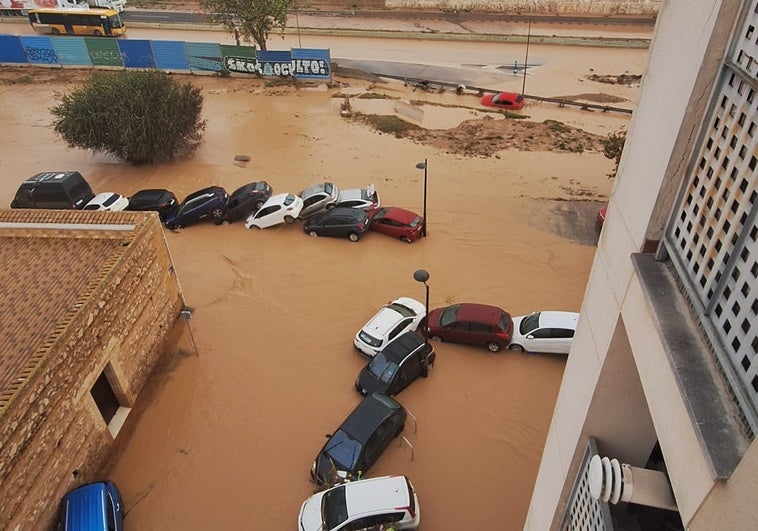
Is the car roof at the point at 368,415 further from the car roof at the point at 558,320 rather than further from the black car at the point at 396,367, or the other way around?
the car roof at the point at 558,320

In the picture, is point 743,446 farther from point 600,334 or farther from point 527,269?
point 527,269

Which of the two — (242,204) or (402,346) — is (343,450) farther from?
(242,204)

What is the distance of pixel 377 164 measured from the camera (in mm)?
24547

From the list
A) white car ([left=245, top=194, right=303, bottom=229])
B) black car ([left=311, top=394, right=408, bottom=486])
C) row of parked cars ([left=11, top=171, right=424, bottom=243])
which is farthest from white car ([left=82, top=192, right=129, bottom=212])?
black car ([left=311, top=394, right=408, bottom=486])

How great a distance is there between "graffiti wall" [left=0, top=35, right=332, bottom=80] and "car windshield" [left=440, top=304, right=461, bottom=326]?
2663 cm

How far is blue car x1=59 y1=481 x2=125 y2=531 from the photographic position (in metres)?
9.72

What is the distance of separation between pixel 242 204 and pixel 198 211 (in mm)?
1671

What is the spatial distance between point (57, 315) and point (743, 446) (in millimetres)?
12460

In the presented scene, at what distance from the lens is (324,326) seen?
1517 centimetres

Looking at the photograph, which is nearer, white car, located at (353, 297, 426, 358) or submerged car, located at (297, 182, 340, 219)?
white car, located at (353, 297, 426, 358)

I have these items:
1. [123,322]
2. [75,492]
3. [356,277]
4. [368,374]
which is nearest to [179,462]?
[75,492]

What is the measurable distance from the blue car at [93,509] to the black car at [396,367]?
5.76 metres

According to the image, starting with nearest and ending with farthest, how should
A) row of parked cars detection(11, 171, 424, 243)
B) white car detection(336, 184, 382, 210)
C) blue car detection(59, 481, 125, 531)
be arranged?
blue car detection(59, 481, 125, 531) → row of parked cars detection(11, 171, 424, 243) → white car detection(336, 184, 382, 210)

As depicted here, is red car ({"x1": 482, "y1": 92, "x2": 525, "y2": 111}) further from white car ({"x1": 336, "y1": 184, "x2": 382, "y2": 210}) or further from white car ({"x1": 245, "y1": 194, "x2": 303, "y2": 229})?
white car ({"x1": 245, "y1": 194, "x2": 303, "y2": 229})
